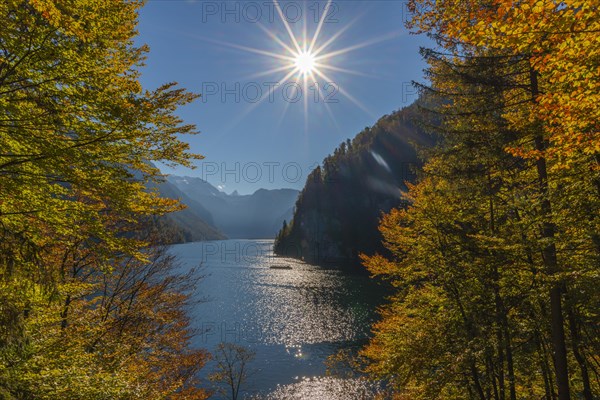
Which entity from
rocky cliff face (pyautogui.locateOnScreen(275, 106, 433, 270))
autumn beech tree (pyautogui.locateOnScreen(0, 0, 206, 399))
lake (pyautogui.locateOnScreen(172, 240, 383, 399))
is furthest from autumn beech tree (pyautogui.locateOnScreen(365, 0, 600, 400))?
rocky cliff face (pyautogui.locateOnScreen(275, 106, 433, 270))

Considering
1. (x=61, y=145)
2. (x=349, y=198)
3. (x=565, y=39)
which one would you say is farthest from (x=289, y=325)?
(x=349, y=198)

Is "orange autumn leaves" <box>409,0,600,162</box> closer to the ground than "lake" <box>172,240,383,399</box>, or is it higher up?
higher up

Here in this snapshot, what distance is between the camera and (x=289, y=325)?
171 ft

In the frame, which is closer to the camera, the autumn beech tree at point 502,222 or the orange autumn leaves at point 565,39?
the orange autumn leaves at point 565,39

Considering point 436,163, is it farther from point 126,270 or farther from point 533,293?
point 126,270

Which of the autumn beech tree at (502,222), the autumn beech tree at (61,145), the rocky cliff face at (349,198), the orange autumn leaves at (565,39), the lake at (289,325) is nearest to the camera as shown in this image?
the orange autumn leaves at (565,39)

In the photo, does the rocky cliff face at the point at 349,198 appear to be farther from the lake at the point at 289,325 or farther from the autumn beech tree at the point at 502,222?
the autumn beech tree at the point at 502,222

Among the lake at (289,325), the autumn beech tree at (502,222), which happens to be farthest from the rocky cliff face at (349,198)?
the autumn beech tree at (502,222)

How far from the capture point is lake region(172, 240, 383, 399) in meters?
34.3

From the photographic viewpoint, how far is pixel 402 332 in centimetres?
1243

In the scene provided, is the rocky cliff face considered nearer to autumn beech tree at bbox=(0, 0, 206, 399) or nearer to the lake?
the lake

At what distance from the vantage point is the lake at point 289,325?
34344mm

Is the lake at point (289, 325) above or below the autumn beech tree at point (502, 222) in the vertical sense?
below

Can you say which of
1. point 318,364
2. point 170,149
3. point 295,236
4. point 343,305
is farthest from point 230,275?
point 170,149
